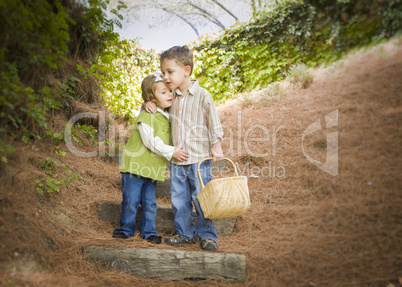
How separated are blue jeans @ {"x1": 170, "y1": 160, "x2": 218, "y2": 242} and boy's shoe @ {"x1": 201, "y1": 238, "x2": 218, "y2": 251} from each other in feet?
0.24

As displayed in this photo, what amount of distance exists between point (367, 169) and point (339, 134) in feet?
1.80

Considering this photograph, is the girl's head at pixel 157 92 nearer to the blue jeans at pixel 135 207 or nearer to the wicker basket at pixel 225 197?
the blue jeans at pixel 135 207

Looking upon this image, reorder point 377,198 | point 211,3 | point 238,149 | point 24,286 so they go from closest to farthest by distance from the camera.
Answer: point 24,286 → point 377,198 → point 238,149 → point 211,3

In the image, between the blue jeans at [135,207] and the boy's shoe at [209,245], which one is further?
the blue jeans at [135,207]

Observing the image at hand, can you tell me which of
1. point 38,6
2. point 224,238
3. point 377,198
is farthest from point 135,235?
point 377,198

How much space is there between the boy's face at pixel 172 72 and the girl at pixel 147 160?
0.06 metres

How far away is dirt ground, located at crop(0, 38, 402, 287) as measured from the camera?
192 centimetres

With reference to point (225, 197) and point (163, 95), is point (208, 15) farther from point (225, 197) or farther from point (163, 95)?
point (225, 197)

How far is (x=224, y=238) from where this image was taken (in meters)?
2.52

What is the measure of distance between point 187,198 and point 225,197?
567 millimetres

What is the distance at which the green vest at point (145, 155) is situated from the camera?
2348 mm

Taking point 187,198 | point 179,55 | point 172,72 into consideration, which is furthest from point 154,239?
point 179,55

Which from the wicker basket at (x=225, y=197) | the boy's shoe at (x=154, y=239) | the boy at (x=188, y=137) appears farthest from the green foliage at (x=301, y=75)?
the boy's shoe at (x=154, y=239)

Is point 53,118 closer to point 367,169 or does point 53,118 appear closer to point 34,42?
point 34,42
